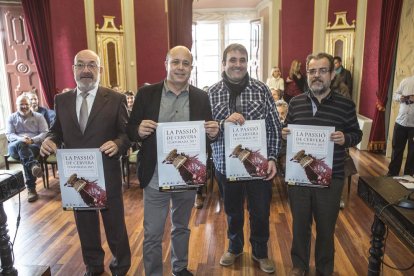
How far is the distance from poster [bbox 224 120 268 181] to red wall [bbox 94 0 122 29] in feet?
17.7

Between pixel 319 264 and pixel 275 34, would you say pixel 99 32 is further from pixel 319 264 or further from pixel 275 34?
pixel 319 264

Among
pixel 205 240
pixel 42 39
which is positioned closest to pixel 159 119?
pixel 205 240

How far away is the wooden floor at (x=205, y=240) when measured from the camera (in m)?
2.43

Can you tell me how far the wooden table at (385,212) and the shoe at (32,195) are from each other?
349 cm

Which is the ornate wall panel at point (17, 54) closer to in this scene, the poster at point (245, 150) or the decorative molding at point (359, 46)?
the poster at point (245, 150)

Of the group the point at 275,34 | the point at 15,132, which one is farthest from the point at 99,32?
the point at 275,34

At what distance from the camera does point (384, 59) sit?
Result: 5363mm

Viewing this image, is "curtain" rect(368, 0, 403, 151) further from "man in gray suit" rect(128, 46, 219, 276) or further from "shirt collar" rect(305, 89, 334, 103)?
"man in gray suit" rect(128, 46, 219, 276)

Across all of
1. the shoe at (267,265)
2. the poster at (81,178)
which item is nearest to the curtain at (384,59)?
the shoe at (267,265)

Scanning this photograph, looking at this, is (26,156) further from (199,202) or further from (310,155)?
(310,155)

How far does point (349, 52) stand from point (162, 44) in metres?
3.78

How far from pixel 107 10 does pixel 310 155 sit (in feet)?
18.8

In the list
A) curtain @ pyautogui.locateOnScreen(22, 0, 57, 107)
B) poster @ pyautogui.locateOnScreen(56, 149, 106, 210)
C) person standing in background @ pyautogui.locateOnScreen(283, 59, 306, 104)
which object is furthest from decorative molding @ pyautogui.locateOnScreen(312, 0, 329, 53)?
poster @ pyautogui.locateOnScreen(56, 149, 106, 210)

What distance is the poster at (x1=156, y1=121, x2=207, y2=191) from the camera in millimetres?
1793
